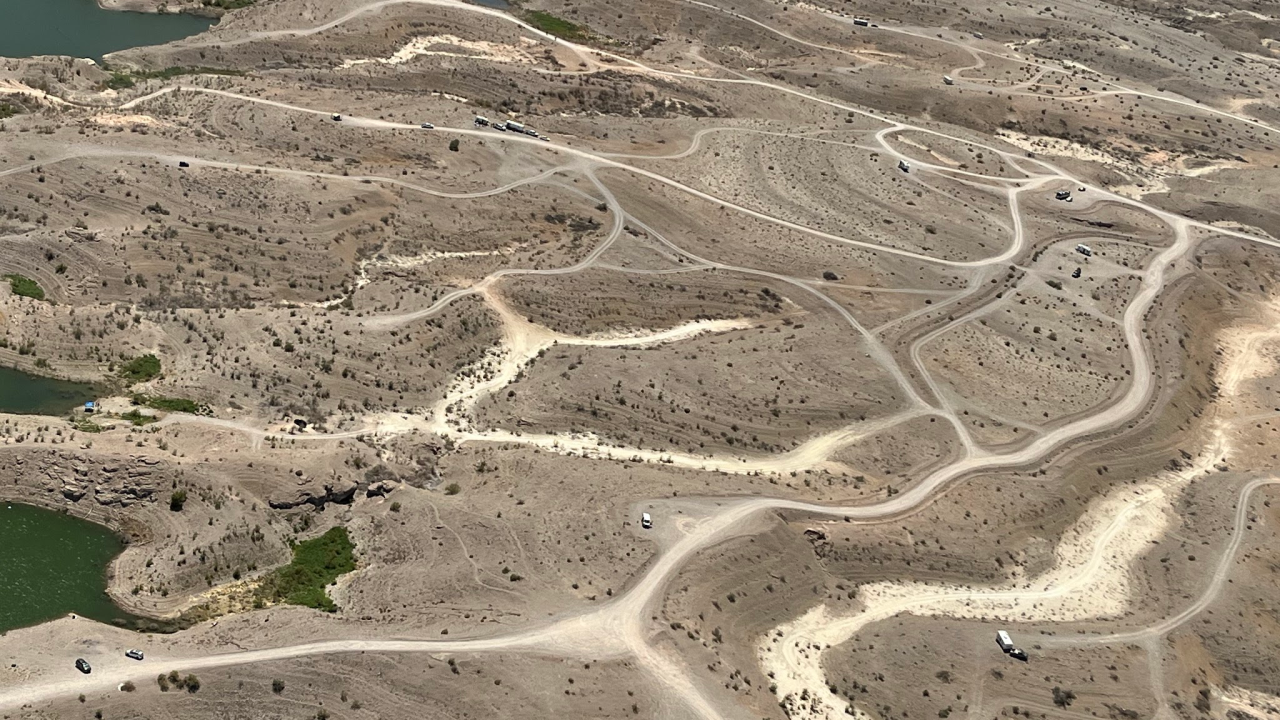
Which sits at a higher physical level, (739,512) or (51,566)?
(739,512)

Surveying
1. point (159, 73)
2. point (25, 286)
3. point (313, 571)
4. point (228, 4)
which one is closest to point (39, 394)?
point (25, 286)

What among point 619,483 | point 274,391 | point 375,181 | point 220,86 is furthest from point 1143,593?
point 220,86

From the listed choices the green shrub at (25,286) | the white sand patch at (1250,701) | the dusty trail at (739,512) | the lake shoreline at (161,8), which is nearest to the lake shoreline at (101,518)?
the dusty trail at (739,512)

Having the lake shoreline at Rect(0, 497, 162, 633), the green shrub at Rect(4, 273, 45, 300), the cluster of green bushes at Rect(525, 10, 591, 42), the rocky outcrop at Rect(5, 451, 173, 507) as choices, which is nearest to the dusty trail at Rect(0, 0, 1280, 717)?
the rocky outcrop at Rect(5, 451, 173, 507)

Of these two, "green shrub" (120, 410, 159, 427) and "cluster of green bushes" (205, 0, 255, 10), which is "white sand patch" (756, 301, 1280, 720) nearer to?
"green shrub" (120, 410, 159, 427)

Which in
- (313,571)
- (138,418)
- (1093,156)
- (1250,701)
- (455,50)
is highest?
(455,50)

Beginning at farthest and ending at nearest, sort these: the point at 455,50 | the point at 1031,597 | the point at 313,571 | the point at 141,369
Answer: the point at 455,50 < the point at 141,369 < the point at 1031,597 < the point at 313,571

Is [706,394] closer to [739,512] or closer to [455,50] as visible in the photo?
[739,512]
